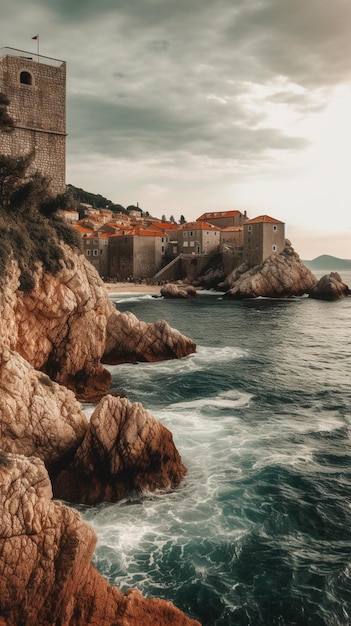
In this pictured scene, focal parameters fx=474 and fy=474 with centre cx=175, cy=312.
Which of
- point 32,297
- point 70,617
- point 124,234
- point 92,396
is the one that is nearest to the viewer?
point 70,617

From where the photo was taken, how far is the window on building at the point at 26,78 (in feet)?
81.3

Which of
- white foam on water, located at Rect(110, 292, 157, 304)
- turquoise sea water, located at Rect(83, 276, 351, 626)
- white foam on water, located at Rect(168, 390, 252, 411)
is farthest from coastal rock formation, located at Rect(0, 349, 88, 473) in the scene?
white foam on water, located at Rect(110, 292, 157, 304)

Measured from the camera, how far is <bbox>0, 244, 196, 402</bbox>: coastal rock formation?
18.4 metres

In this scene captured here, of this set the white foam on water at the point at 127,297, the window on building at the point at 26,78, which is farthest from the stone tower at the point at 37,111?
the white foam on water at the point at 127,297

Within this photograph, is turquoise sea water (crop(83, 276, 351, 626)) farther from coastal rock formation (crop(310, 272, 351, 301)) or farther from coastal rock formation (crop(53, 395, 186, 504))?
coastal rock formation (crop(310, 272, 351, 301))

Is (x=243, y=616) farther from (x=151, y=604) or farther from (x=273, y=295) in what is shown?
(x=273, y=295)

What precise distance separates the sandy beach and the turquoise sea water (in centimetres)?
5570

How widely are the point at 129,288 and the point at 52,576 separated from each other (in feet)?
254

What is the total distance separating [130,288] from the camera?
84.6 m

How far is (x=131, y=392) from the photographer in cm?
2248

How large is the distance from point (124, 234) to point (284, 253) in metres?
31.7

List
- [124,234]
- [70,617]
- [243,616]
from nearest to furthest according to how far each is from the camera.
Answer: [70,617]
[243,616]
[124,234]

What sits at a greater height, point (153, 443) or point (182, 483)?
point (153, 443)

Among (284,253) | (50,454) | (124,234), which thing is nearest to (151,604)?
(50,454)
